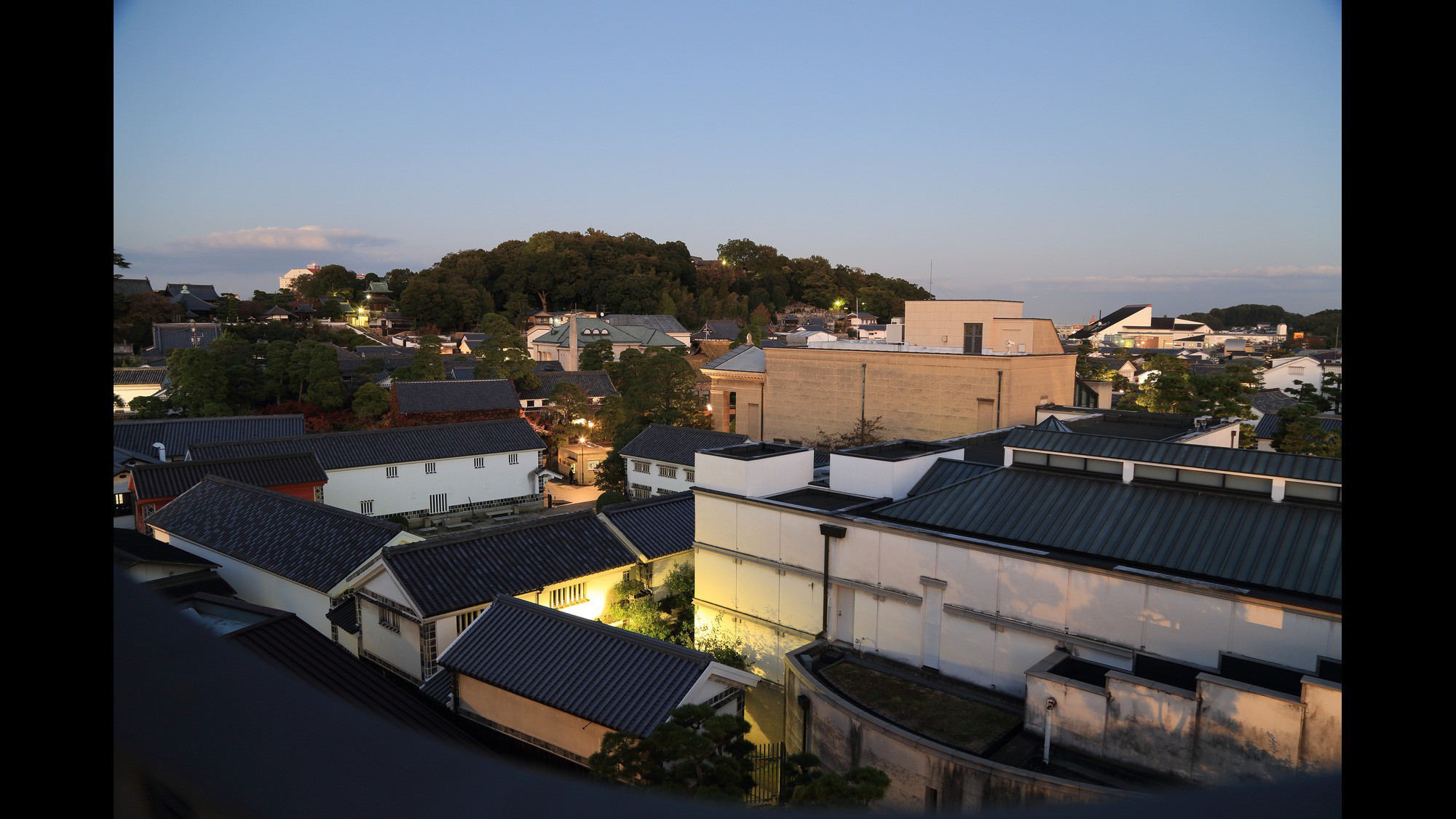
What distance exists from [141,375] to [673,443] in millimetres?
18697

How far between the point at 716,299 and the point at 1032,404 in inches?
2035

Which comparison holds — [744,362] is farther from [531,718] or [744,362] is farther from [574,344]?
[574,344]

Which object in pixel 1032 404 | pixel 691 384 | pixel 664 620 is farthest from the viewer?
pixel 691 384

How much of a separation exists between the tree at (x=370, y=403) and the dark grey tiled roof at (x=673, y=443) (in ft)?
29.2

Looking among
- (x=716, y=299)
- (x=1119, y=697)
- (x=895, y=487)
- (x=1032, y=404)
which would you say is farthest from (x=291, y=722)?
(x=716, y=299)

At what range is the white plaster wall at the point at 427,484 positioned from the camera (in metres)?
19.4

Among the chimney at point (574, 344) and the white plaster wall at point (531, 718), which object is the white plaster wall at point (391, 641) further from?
the chimney at point (574, 344)

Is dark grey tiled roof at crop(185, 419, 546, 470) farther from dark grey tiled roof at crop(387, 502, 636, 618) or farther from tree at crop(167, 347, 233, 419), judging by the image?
dark grey tiled roof at crop(387, 502, 636, 618)

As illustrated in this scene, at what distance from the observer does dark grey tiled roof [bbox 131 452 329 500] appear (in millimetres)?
16203

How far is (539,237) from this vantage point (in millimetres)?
68375

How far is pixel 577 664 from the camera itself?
8.28m

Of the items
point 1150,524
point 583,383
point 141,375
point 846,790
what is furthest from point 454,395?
point 846,790

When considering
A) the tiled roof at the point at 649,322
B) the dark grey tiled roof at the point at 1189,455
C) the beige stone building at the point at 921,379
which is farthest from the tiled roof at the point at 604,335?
the dark grey tiled roof at the point at 1189,455
